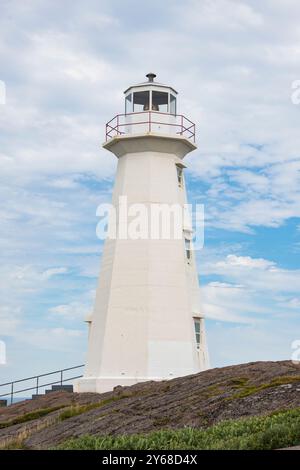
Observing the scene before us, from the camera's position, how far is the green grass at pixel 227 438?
44.9ft

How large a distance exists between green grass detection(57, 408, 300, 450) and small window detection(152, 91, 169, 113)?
21303 millimetres

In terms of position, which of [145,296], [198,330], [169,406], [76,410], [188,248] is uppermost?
[188,248]

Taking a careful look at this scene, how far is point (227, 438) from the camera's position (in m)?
14.6

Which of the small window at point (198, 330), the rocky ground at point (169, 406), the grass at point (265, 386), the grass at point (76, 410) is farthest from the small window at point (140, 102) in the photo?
the grass at point (265, 386)

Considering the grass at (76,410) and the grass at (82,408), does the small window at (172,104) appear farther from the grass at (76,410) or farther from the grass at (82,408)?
the grass at (76,410)

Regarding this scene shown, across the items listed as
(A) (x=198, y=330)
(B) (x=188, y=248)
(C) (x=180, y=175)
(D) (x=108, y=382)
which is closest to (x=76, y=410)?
(D) (x=108, y=382)

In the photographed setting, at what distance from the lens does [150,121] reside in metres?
34.3

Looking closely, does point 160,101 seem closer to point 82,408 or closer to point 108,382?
point 108,382

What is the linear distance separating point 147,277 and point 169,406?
11537 mm

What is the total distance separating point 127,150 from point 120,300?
6889 mm

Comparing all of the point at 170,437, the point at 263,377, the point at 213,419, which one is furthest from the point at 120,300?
the point at 170,437

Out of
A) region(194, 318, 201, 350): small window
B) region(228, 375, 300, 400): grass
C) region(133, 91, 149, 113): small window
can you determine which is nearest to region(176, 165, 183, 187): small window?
region(133, 91, 149, 113): small window

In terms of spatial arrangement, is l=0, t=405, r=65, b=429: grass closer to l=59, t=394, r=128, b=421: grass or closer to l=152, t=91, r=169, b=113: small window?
l=59, t=394, r=128, b=421: grass
